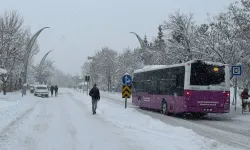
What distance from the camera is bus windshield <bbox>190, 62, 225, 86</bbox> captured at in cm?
2084

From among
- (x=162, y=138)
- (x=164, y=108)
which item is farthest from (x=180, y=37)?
(x=162, y=138)

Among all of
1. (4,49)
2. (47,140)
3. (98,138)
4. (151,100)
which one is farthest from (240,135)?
(4,49)

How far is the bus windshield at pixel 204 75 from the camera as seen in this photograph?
20.8 meters

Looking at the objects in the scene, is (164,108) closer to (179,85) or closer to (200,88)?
(179,85)

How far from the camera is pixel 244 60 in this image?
29.2 metres

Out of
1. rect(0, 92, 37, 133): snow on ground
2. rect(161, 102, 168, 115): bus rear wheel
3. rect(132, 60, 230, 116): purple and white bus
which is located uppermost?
rect(132, 60, 230, 116): purple and white bus

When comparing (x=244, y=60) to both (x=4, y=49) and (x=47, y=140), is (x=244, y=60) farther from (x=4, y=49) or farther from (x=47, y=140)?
(x=4, y=49)

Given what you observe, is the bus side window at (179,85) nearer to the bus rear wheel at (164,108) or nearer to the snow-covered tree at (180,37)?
the bus rear wheel at (164,108)

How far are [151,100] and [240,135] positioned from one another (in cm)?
1289

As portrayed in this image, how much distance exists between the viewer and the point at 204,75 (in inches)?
825

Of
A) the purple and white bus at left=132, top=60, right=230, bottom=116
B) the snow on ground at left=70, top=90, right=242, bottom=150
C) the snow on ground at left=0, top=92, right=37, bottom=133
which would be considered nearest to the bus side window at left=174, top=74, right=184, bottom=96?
the purple and white bus at left=132, top=60, right=230, bottom=116

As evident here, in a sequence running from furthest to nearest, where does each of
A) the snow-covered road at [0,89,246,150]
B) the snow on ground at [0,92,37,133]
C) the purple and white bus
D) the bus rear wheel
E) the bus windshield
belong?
the bus rear wheel, the bus windshield, the purple and white bus, the snow on ground at [0,92,37,133], the snow-covered road at [0,89,246,150]

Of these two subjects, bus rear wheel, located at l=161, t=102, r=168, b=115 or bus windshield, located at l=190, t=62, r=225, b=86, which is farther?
bus rear wheel, located at l=161, t=102, r=168, b=115

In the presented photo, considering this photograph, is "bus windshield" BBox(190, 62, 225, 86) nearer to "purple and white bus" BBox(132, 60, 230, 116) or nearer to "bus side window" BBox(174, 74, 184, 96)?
"purple and white bus" BBox(132, 60, 230, 116)
